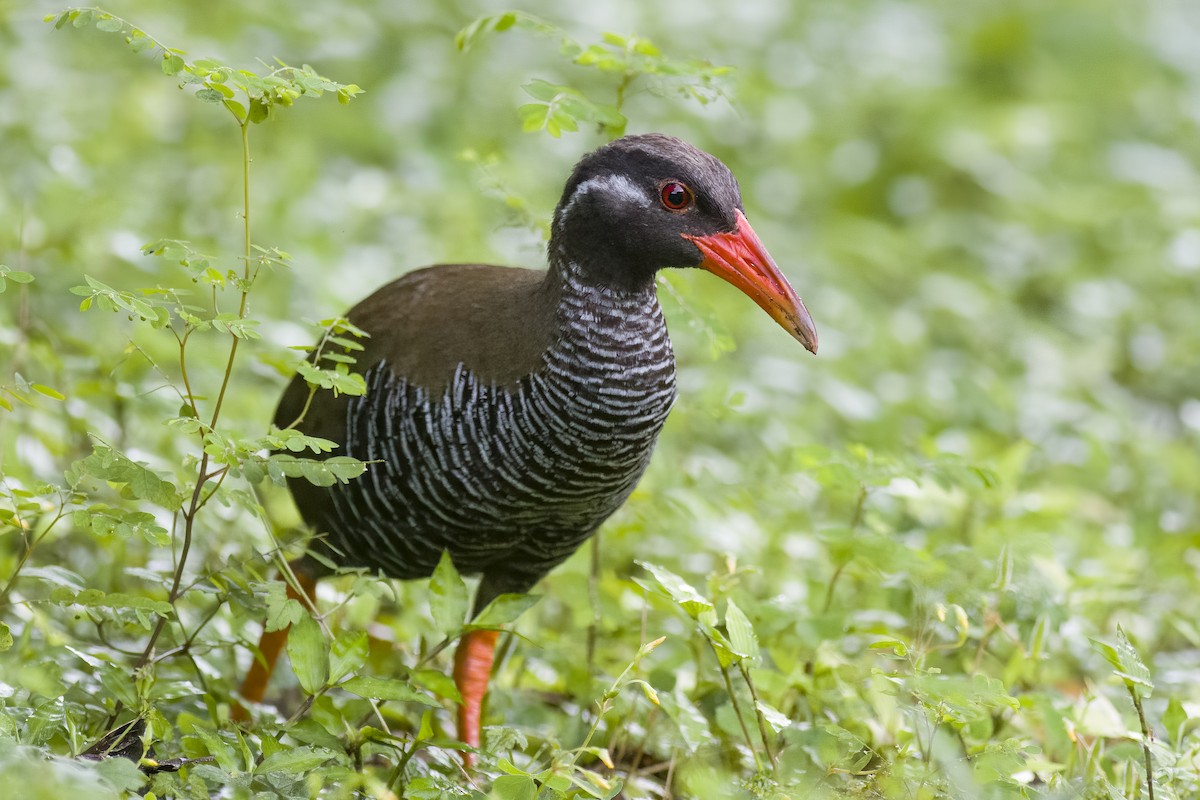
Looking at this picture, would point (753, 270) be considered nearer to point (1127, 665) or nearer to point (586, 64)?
point (586, 64)

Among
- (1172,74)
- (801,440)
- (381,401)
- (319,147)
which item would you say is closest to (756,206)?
(319,147)

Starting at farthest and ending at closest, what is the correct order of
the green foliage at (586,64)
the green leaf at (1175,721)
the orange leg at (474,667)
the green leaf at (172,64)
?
the orange leg at (474,667) < the green foliage at (586,64) < the green leaf at (1175,721) < the green leaf at (172,64)

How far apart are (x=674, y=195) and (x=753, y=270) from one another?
0.29m

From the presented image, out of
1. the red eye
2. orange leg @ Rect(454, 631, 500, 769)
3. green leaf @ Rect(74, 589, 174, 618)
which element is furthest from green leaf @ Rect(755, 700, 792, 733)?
green leaf @ Rect(74, 589, 174, 618)

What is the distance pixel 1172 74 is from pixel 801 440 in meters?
7.52

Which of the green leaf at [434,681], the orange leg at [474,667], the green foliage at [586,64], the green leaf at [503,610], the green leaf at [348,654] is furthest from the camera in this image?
the orange leg at [474,667]

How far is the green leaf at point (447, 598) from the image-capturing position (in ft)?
11.3

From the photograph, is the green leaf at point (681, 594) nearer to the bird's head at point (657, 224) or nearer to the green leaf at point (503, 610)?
the green leaf at point (503, 610)

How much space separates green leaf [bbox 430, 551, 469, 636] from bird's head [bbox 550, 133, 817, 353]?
846mm

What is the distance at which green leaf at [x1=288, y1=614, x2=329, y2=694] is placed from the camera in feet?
10.7

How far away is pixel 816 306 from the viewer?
308 inches

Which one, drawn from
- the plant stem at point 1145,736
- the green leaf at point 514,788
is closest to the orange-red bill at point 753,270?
the plant stem at point 1145,736

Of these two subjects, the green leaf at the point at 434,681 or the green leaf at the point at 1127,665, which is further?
the green leaf at the point at 434,681

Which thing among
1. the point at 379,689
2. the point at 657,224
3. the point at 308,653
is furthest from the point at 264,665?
the point at 657,224
